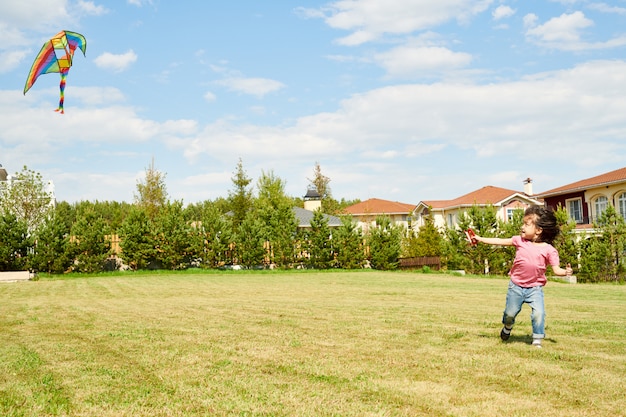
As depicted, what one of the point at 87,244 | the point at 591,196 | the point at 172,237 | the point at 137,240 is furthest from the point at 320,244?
the point at 591,196

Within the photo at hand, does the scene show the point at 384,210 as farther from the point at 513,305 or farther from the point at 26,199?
the point at 513,305

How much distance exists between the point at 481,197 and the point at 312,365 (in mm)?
51661

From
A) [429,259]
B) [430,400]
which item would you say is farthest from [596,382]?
[429,259]

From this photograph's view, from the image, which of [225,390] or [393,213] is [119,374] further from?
[393,213]

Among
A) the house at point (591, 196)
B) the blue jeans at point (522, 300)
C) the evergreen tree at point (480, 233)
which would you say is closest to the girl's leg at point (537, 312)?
the blue jeans at point (522, 300)

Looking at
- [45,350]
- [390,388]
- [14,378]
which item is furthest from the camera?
[45,350]

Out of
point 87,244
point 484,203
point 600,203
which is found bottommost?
point 87,244

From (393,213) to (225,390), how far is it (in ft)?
216

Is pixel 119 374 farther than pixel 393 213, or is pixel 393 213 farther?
pixel 393 213

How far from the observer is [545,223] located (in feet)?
27.1

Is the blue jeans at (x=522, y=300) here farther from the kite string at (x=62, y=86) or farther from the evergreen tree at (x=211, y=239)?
the evergreen tree at (x=211, y=239)

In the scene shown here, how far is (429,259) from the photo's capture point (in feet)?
118

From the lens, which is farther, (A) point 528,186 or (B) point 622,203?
(A) point 528,186

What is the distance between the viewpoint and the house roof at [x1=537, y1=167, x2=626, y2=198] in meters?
40.2
